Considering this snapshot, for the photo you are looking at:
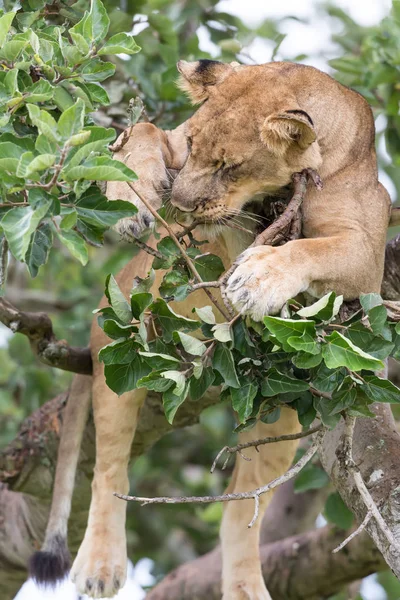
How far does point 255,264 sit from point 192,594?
3019 millimetres

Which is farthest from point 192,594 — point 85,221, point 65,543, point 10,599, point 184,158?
point 85,221

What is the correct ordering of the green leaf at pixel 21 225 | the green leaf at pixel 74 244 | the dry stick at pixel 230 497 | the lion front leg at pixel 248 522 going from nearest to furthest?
the green leaf at pixel 21 225, the green leaf at pixel 74 244, the dry stick at pixel 230 497, the lion front leg at pixel 248 522

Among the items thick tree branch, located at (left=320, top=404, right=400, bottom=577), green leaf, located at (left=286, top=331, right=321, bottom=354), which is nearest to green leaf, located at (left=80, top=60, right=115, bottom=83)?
green leaf, located at (left=286, top=331, right=321, bottom=354)

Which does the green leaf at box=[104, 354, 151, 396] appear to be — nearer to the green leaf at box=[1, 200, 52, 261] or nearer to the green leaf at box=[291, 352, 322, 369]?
the green leaf at box=[291, 352, 322, 369]

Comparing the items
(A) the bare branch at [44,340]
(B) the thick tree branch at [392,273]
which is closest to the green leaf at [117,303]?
(A) the bare branch at [44,340]

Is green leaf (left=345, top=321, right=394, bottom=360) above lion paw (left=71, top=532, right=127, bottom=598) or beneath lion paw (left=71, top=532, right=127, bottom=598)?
above

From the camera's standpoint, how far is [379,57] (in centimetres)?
476

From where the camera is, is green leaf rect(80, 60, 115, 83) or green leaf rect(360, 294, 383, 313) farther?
Answer: green leaf rect(80, 60, 115, 83)

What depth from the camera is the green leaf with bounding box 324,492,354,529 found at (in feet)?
15.2

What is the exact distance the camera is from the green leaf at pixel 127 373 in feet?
9.21

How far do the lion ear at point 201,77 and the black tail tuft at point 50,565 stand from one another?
1.95 metres

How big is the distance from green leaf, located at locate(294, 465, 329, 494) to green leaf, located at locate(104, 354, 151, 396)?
2.10 m

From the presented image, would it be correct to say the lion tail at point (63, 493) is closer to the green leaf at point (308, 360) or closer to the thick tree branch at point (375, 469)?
the thick tree branch at point (375, 469)

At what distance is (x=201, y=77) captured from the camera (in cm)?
362
